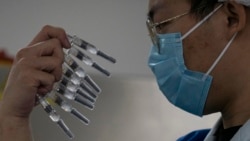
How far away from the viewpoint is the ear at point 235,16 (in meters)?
0.97

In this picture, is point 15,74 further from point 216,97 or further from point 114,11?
point 114,11

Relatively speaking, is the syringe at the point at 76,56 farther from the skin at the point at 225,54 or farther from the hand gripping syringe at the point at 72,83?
the skin at the point at 225,54

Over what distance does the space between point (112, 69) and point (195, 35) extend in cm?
145

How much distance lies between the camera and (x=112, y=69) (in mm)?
2453

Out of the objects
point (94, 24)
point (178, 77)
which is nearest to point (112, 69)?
point (94, 24)

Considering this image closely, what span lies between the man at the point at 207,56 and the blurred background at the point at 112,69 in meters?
0.88

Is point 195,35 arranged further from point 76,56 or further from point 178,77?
point 76,56

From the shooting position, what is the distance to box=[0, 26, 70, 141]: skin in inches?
37.9

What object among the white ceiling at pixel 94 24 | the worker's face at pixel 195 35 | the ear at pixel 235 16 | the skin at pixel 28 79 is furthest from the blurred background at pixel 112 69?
the ear at pixel 235 16

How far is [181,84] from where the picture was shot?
3.53ft

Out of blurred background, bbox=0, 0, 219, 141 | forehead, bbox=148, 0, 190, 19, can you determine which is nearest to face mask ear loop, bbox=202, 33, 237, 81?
forehead, bbox=148, 0, 190, 19

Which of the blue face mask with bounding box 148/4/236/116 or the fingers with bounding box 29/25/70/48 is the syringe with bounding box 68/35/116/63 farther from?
the blue face mask with bounding box 148/4/236/116

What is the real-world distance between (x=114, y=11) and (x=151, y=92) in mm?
704

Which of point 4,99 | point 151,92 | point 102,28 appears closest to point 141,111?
point 151,92
